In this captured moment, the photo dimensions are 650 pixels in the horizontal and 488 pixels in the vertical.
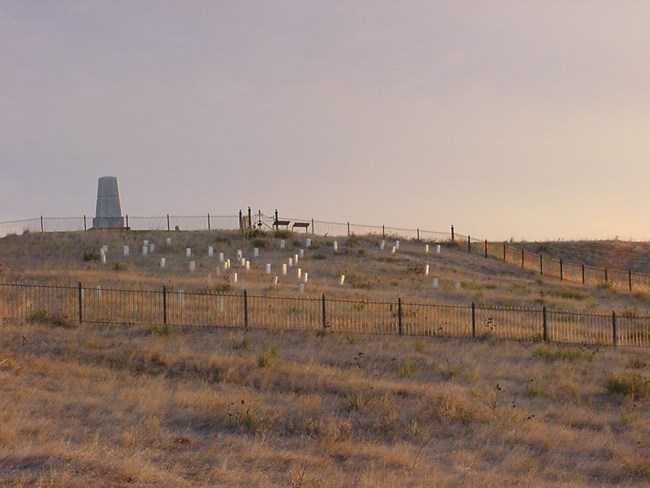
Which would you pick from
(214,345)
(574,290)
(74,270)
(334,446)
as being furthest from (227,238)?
(334,446)

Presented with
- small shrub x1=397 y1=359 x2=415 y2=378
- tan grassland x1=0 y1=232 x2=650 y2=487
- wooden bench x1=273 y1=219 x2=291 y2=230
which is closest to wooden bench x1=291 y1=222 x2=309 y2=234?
wooden bench x1=273 y1=219 x2=291 y2=230

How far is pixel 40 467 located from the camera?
934 cm

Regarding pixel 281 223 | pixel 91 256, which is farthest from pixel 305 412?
pixel 281 223

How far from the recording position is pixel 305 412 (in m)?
14.4

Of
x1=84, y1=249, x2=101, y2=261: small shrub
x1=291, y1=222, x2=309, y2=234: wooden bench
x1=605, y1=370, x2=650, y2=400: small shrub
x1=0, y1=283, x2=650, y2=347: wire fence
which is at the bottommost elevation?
x1=605, y1=370, x2=650, y2=400: small shrub

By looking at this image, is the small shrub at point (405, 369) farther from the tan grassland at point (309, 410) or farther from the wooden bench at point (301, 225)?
the wooden bench at point (301, 225)

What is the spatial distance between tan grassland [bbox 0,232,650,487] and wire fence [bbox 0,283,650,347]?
3.29ft

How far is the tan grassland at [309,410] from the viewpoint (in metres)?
10.6

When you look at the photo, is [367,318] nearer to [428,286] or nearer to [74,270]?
[428,286]

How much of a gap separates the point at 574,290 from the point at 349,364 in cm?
2587

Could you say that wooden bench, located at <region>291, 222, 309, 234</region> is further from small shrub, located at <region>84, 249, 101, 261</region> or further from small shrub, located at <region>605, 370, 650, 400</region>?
small shrub, located at <region>605, 370, 650, 400</region>

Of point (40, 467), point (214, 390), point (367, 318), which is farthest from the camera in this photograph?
point (367, 318)

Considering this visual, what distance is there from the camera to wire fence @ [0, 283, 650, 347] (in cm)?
2327

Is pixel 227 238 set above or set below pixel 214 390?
above
